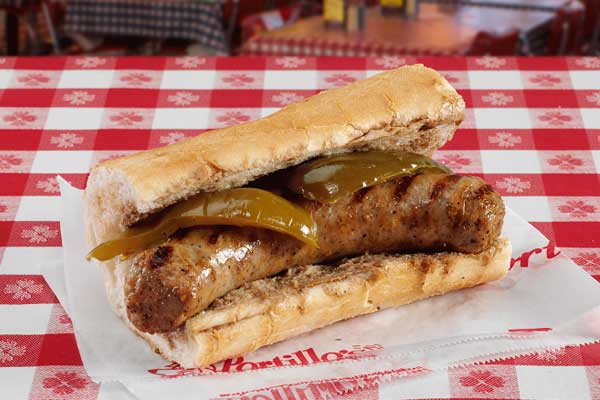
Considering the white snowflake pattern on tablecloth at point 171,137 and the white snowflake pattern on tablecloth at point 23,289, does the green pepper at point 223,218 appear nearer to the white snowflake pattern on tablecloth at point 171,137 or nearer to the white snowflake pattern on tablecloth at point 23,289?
the white snowflake pattern on tablecloth at point 23,289

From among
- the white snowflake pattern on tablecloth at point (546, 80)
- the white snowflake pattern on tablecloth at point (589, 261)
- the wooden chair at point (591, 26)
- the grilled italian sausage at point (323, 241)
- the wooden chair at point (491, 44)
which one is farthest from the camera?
the wooden chair at point (591, 26)

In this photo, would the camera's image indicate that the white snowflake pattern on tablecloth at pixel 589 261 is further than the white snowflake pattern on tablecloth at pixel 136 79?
No

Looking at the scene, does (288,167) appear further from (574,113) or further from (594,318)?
(574,113)

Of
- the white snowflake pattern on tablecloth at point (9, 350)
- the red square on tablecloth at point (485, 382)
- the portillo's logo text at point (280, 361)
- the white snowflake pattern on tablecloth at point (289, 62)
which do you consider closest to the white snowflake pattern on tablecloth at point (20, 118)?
the white snowflake pattern on tablecloth at point (289, 62)

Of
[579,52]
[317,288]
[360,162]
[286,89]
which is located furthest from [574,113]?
[579,52]

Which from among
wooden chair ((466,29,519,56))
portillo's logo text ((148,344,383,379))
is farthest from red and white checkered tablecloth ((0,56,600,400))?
wooden chair ((466,29,519,56))

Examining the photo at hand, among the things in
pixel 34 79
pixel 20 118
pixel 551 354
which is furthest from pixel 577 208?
pixel 34 79

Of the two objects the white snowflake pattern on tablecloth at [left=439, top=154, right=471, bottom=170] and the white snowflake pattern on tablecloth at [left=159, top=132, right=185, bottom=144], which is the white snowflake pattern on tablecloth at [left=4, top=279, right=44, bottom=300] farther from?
the white snowflake pattern on tablecloth at [left=439, top=154, right=471, bottom=170]
